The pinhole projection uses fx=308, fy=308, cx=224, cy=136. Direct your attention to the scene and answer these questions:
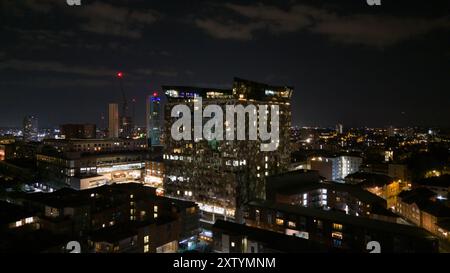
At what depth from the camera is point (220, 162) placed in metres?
18.6

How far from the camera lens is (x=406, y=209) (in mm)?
16922

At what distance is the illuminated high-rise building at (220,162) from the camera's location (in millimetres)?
18094

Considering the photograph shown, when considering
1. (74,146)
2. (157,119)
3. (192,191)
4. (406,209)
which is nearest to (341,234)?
(406,209)

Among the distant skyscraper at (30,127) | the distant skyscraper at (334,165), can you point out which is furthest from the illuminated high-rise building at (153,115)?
the distant skyscraper at (334,165)

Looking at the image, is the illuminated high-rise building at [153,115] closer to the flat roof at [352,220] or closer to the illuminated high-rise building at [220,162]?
the illuminated high-rise building at [220,162]

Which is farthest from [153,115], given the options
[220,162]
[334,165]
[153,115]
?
[220,162]

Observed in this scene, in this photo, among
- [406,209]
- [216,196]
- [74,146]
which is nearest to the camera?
[406,209]

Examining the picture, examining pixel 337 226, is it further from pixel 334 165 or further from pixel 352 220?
pixel 334 165

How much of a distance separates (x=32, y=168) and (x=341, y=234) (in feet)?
79.6

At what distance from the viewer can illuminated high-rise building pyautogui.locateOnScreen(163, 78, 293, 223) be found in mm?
18094

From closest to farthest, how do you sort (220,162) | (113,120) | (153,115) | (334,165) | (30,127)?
(220,162) < (334,165) < (153,115) < (113,120) < (30,127)

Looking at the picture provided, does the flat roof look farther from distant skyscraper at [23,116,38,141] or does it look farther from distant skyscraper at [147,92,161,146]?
distant skyscraper at [23,116,38,141]
